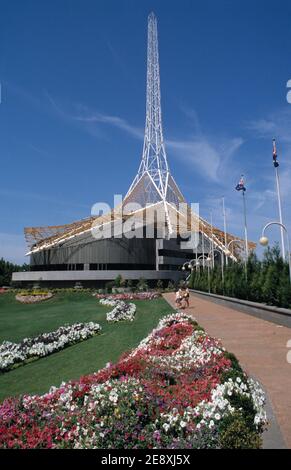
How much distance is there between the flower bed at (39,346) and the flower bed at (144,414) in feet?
17.9

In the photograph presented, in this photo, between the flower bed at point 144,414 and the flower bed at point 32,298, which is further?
the flower bed at point 32,298

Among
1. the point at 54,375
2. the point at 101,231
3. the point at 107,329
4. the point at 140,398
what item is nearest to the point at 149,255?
the point at 101,231

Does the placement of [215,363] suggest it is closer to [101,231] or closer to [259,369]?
[259,369]

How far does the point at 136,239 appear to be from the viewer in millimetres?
60969

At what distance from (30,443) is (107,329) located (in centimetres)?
1156

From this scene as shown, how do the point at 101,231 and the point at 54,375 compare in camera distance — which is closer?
the point at 54,375

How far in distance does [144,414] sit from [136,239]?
186 feet

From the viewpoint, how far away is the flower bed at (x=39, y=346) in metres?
10.3

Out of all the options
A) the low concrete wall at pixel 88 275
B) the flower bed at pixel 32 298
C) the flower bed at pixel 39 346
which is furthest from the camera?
the low concrete wall at pixel 88 275

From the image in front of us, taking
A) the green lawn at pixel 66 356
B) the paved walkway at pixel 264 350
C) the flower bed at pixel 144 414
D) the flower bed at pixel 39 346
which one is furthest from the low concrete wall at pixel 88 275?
the flower bed at pixel 144 414

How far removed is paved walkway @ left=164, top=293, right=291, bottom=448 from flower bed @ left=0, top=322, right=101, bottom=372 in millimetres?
4545

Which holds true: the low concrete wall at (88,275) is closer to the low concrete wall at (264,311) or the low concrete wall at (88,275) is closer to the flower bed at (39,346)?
the low concrete wall at (264,311)

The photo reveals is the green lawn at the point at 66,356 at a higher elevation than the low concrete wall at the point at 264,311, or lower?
lower
